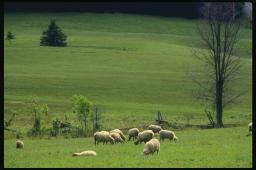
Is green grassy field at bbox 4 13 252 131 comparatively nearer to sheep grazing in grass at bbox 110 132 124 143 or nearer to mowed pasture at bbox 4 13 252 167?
mowed pasture at bbox 4 13 252 167

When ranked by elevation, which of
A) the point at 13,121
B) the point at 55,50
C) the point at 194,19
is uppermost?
the point at 194,19

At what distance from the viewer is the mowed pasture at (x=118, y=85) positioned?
23812mm

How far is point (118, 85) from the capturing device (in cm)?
7450

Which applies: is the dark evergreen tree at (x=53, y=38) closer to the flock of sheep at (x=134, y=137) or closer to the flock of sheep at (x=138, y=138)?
the flock of sheep at (x=138, y=138)

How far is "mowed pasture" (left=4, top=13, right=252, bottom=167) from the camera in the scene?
2381 centimetres

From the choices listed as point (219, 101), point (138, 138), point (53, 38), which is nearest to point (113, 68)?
point (53, 38)

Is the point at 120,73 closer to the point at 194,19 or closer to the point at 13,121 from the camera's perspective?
the point at 13,121

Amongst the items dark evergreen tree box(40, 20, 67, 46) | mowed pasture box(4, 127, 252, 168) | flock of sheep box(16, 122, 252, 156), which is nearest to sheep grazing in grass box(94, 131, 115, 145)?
flock of sheep box(16, 122, 252, 156)

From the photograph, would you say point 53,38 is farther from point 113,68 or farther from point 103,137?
point 103,137

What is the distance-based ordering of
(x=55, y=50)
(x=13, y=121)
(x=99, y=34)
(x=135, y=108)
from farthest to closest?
(x=99, y=34) < (x=55, y=50) < (x=135, y=108) < (x=13, y=121)

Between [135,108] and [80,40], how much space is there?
49824mm

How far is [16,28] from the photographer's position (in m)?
121

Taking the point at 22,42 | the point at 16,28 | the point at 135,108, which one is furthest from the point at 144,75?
the point at 16,28

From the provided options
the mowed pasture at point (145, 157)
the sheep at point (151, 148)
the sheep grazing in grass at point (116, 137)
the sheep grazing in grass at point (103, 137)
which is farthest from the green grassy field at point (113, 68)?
the sheep at point (151, 148)
